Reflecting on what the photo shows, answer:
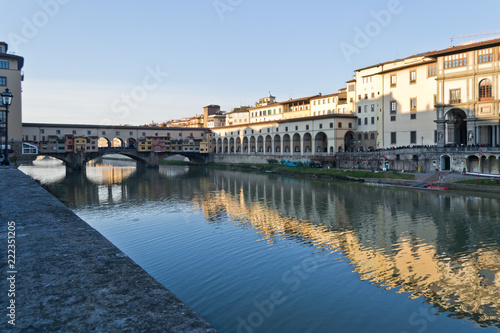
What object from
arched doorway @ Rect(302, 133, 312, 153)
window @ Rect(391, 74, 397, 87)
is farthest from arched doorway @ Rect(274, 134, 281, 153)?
window @ Rect(391, 74, 397, 87)

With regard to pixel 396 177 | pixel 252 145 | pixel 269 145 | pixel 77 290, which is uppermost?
pixel 252 145

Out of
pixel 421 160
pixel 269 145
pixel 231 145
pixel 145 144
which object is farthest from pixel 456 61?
pixel 145 144

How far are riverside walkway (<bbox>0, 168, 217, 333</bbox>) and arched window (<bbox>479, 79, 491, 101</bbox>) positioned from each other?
53.4 m

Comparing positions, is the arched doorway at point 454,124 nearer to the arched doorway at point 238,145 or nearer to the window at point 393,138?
the window at point 393,138

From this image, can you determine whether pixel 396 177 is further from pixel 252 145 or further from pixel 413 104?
pixel 252 145

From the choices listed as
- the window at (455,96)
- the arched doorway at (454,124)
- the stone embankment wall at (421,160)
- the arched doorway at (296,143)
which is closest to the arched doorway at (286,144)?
the arched doorway at (296,143)

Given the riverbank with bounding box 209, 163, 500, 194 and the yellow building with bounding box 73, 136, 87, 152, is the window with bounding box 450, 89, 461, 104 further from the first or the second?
the yellow building with bounding box 73, 136, 87, 152

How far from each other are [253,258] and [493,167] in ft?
134

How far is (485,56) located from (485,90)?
4.37m

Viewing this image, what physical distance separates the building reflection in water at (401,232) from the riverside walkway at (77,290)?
11.2m

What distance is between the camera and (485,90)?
156 feet

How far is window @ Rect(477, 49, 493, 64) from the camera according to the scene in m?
46.8

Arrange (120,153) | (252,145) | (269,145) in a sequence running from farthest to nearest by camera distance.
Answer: (252,145) < (269,145) < (120,153)

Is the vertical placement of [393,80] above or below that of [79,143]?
above
